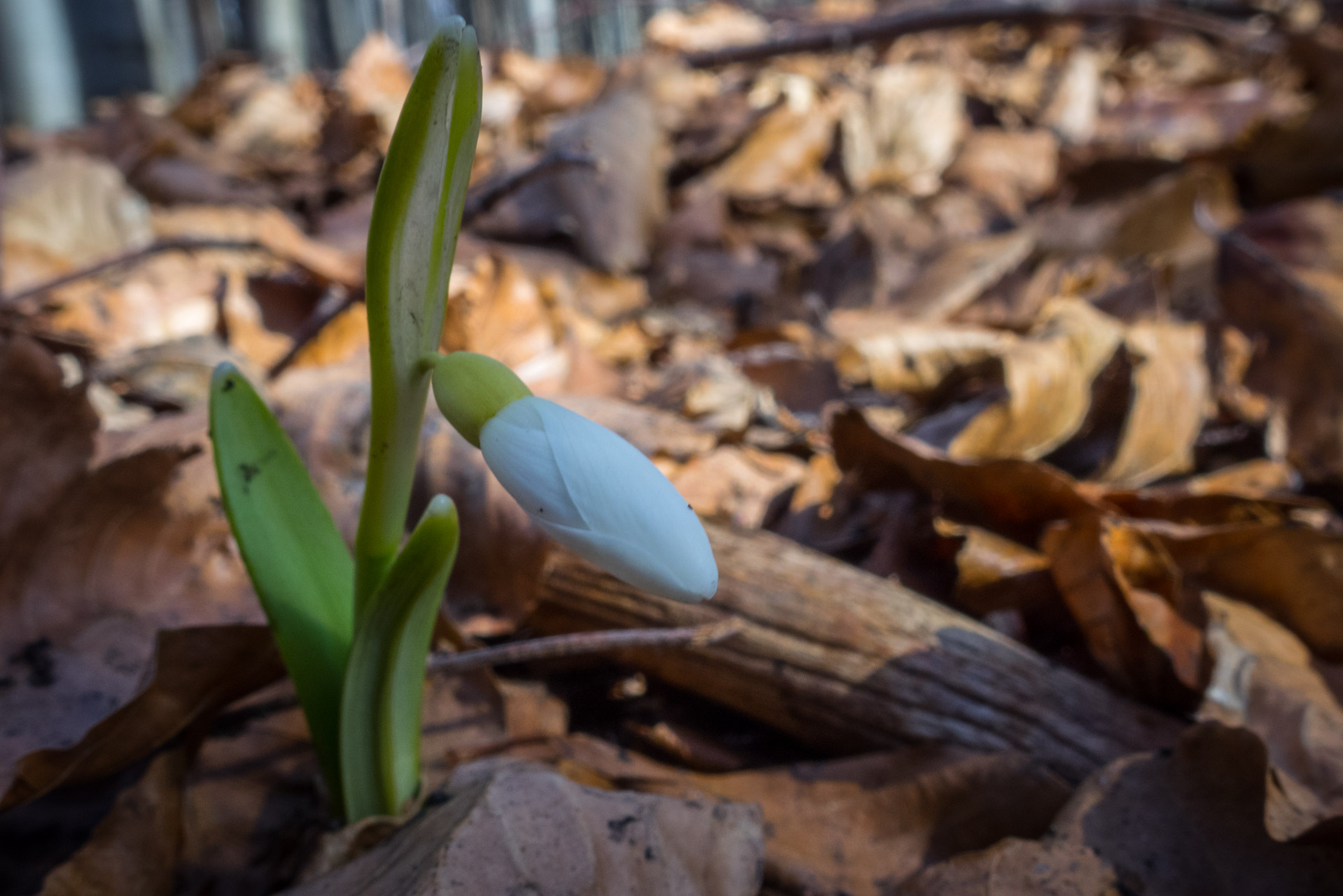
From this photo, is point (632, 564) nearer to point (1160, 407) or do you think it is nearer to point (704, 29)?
point (1160, 407)

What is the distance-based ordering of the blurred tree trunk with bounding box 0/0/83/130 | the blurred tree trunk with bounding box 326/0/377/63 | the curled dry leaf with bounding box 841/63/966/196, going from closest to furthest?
the curled dry leaf with bounding box 841/63/966/196 → the blurred tree trunk with bounding box 0/0/83/130 → the blurred tree trunk with bounding box 326/0/377/63

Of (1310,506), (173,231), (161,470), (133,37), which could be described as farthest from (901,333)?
(133,37)

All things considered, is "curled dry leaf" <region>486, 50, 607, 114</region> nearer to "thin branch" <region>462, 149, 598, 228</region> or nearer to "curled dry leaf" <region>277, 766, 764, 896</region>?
"thin branch" <region>462, 149, 598, 228</region>

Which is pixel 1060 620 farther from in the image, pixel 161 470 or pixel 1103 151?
pixel 1103 151

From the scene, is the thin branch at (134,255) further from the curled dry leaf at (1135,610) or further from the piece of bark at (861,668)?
the curled dry leaf at (1135,610)

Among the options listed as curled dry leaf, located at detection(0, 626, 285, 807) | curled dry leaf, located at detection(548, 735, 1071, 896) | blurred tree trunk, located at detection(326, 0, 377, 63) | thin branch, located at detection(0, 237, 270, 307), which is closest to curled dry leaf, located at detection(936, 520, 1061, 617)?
curled dry leaf, located at detection(548, 735, 1071, 896)

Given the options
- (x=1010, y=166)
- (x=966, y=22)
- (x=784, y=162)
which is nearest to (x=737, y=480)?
(x=784, y=162)
